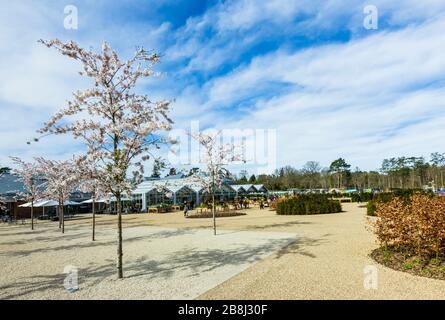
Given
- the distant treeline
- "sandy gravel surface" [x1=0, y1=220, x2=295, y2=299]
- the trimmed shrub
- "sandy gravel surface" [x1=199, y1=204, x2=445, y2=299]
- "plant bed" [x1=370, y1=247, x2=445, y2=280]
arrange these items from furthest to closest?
the distant treeline < the trimmed shrub < "plant bed" [x1=370, y1=247, x2=445, y2=280] < "sandy gravel surface" [x1=0, y1=220, x2=295, y2=299] < "sandy gravel surface" [x1=199, y1=204, x2=445, y2=299]

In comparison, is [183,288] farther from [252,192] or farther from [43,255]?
[252,192]

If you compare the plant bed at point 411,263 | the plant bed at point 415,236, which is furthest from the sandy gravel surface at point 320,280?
the plant bed at point 415,236

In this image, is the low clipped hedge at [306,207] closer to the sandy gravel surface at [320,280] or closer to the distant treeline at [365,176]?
the sandy gravel surface at [320,280]

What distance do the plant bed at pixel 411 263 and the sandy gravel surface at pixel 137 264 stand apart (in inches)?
116

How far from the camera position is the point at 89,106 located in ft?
23.1

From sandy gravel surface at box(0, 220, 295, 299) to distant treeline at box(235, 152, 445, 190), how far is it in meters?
55.7

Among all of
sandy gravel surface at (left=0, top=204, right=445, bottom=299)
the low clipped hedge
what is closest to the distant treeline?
the low clipped hedge

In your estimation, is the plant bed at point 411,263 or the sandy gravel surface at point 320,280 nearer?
the sandy gravel surface at point 320,280

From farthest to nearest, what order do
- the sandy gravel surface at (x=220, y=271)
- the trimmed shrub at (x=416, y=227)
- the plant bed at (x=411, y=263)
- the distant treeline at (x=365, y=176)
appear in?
1. the distant treeline at (x=365, y=176)
2. the trimmed shrub at (x=416, y=227)
3. the plant bed at (x=411, y=263)
4. the sandy gravel surface at (x=220, y=271)

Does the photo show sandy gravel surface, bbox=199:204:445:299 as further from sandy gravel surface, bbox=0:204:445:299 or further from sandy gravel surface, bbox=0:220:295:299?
sandy gravel surface, bbox=0:220:295:299

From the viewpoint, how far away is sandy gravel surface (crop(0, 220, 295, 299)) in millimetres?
5969

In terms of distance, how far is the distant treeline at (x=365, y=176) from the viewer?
2547 inches
